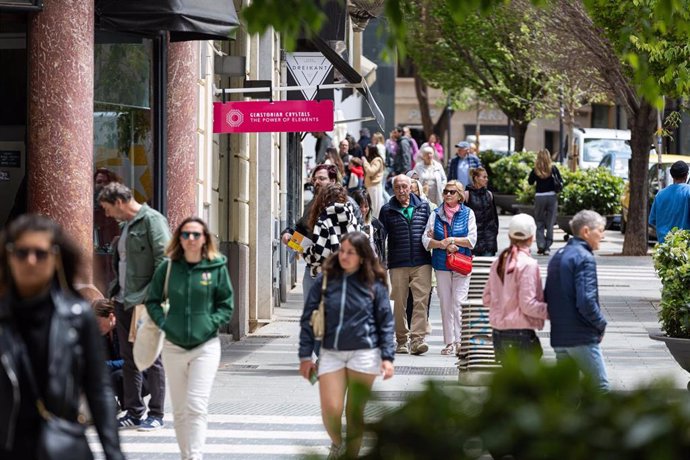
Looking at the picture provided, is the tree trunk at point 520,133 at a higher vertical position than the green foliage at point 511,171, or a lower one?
higher

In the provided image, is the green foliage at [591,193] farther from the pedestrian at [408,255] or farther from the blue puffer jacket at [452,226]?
the blue puffer jacket at [452,226]

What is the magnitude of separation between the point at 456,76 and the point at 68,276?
44.7 metres

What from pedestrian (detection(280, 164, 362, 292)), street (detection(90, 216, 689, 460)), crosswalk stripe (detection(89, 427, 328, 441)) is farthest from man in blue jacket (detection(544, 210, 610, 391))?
pedestrian (detection(280, 164, 362, 292))

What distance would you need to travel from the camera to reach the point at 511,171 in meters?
38.3

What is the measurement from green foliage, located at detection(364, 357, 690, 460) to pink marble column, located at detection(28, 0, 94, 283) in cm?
724

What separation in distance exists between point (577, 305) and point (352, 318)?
140cm

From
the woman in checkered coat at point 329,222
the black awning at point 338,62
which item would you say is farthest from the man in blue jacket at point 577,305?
the black awning at point 338,62

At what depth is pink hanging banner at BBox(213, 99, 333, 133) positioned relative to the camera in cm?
1487

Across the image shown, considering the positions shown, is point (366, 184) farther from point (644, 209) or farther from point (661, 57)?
point (661, 57)

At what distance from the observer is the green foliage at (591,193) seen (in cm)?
2955

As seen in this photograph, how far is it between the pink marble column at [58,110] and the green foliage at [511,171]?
88.2 ft

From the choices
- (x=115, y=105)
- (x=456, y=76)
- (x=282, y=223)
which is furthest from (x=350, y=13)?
(x=456, y=76)

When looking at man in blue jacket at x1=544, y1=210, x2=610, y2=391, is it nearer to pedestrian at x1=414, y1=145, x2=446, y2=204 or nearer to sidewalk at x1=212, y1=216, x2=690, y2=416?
sidewalk at x1=212, y1=216, x2=690, y2=416

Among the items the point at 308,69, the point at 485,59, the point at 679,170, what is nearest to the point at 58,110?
the point at 679,170
